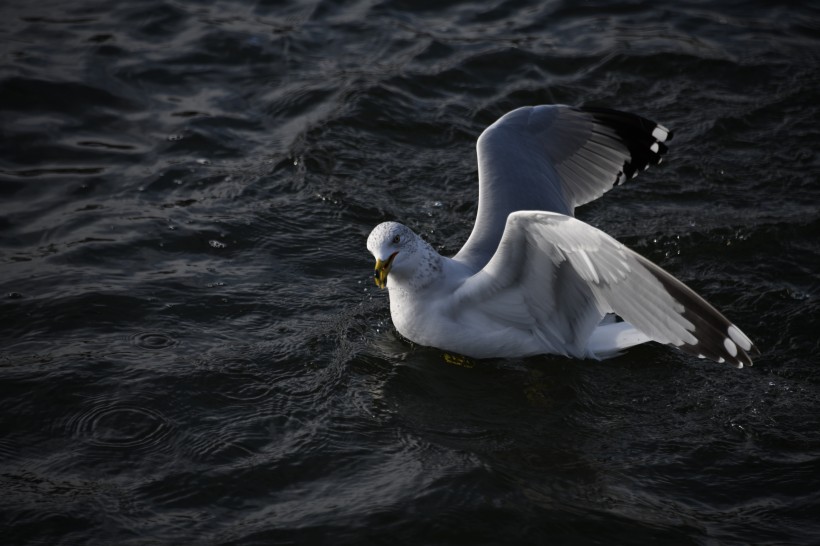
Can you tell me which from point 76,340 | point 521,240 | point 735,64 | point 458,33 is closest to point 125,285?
point 76,340

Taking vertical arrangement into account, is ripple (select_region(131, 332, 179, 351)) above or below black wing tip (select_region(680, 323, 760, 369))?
below

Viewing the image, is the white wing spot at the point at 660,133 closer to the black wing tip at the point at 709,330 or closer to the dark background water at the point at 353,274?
the dark background water at the point at 353,274

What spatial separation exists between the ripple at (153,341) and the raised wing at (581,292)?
5.65ft

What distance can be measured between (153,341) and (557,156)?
9.65 feet

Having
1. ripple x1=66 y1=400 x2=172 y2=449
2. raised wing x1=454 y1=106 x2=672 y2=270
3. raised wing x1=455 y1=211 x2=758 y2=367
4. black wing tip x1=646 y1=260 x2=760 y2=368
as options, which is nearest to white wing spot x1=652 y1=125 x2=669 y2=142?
raised wing x1=454 y1=106 x2=672 y2=270

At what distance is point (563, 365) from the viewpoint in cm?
555

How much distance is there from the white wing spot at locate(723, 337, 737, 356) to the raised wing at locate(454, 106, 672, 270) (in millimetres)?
1796

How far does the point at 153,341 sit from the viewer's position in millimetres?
5555

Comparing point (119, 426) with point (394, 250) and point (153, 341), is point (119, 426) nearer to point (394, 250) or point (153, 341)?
point (153, 341)

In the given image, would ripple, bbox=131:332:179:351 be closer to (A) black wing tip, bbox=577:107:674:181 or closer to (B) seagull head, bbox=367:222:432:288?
(B) seagull head, bbox=367:222:432:288

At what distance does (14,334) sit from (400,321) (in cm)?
225

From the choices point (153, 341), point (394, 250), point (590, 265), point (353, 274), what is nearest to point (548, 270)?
point (590, 265)

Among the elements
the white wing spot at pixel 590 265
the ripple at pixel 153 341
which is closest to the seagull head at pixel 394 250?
the white wing spot at pixel 590 265

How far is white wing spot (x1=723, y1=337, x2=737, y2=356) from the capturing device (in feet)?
14.5
